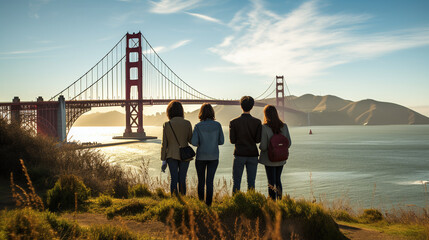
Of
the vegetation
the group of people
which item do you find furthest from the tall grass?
the group of people

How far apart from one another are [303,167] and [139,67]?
3720 cm

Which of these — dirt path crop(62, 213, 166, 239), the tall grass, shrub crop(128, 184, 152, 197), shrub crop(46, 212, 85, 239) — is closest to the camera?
shrub crop(46, 212, 85, 239)

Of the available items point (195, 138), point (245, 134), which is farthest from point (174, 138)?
point (245, 134)

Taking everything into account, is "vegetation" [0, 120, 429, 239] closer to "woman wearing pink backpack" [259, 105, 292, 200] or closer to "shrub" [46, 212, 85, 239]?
"shrub" [46, 212, 85, 239]

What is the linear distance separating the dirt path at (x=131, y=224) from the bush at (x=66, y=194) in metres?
0.64

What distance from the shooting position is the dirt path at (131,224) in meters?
4.61

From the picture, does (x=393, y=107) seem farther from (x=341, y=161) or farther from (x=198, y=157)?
(x=198, y=157)

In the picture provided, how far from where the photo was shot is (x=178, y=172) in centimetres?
580

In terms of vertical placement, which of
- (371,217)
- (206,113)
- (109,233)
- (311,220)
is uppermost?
(206,113)

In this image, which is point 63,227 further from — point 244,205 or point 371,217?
point 371,217

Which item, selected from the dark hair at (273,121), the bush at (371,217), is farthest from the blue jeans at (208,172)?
the bush at (371,217)

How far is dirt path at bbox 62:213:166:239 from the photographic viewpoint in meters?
4.61

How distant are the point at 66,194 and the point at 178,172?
2304 millimetres

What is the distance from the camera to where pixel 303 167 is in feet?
92.2
